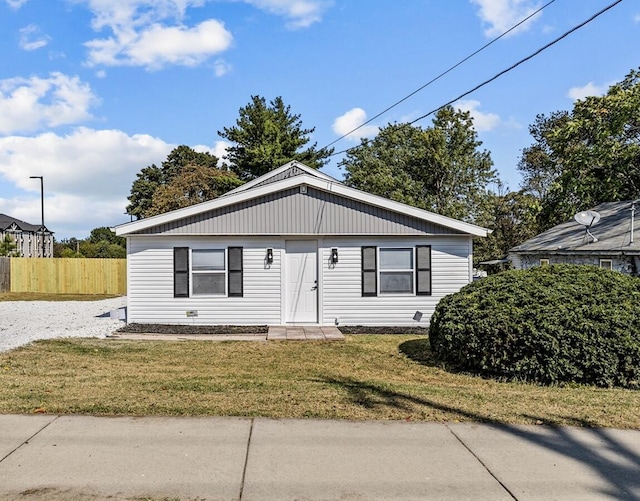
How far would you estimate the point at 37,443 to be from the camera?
4.30m

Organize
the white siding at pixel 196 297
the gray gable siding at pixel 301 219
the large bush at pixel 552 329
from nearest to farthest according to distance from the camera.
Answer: the large bush at pixel 552 329 < the gray gable siding at pixel 301 219 < the white siding at pixel 196 297

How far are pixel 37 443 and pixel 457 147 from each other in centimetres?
3248

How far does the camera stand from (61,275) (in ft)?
88.9

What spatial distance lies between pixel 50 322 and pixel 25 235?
170ft

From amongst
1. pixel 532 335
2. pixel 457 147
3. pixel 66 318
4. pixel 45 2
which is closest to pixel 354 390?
pixel 532 335

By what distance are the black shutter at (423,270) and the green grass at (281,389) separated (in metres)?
3.74

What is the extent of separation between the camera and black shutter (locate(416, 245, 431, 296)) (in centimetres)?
1309

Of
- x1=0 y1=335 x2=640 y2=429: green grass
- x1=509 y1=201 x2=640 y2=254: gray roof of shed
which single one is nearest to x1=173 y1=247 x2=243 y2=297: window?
x1=0 y1=335 x2=640 y2=429: green grass

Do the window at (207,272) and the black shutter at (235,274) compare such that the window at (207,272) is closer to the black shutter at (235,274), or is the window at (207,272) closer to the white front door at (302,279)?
the black shutter at (235,274)

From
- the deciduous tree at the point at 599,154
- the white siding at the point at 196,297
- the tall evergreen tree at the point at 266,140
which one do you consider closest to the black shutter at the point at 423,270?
the white siding at the point at 196,297

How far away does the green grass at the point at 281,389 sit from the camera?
5.22m

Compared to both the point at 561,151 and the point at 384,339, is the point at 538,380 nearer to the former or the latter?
the point at 384,339

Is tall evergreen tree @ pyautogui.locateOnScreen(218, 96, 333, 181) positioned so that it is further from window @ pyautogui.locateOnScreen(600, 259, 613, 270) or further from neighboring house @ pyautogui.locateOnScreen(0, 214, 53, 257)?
neighboring house @ pyautogui.locateOnScreen(0, 214, 53, 257)

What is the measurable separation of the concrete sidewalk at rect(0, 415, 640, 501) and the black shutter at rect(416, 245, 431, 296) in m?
8.27
